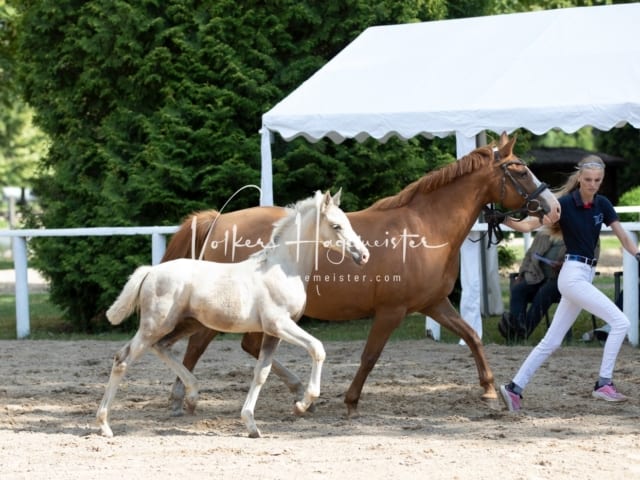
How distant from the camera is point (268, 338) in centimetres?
664

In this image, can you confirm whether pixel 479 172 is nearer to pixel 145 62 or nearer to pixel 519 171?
pixel 519 171

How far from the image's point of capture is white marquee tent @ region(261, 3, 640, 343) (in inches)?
376

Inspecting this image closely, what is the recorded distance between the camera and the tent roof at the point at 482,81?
31.3 feet

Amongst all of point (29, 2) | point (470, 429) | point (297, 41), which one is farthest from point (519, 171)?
point (29, 2)

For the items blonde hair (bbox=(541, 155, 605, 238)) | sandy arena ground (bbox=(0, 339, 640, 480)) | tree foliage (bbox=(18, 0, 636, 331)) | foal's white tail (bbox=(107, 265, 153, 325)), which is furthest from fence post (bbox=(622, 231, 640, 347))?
foal's white tail (bbox=(107, 265, 153, 325))

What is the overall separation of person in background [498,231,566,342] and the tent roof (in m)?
1.44

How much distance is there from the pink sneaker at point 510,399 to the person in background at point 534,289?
3.27 meters

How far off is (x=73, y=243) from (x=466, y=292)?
5129mm

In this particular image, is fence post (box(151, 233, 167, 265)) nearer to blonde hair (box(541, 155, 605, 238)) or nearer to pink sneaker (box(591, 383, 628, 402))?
blonde hair (box(541, 155, 605, 238))

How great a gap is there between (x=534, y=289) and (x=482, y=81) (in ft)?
6.96

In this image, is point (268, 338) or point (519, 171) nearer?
point (268, 338)

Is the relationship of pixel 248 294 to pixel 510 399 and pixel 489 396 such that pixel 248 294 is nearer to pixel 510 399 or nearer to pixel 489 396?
pixel 510 399

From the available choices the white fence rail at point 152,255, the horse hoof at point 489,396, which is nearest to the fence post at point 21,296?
the white fence rail at point 152,255

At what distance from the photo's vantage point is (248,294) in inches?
257
